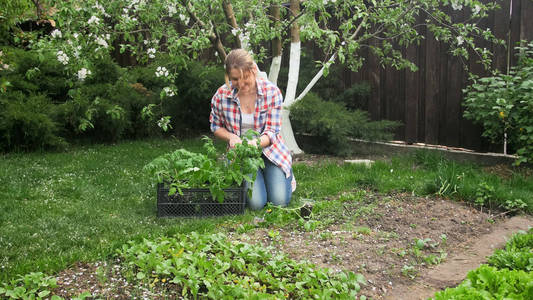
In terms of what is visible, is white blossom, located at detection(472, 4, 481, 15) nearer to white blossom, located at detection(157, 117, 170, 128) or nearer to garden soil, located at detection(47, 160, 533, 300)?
garden soil, located at detection(47, 160, 533, 300)

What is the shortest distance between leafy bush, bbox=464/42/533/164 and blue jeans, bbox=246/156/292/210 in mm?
2260

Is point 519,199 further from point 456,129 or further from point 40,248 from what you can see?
point 40,248

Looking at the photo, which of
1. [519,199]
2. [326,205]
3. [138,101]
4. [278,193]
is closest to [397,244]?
[326,205]

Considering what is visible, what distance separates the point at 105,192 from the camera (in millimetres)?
4707

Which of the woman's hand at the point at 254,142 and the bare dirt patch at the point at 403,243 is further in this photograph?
the woman's hand at the point at 254,142

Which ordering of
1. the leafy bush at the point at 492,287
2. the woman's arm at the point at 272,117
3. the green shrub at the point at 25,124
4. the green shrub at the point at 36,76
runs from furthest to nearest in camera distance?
1. the green shrub at the point at 36,76
2. the green shrub at the point at 25,124
3. the woman's arm at the point at 272,117
4. the leafy bush at the point at 492,287

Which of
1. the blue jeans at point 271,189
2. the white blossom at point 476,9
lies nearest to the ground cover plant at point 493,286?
the blue jeans at point 271,189

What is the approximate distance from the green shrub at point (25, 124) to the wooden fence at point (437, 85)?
167 inches

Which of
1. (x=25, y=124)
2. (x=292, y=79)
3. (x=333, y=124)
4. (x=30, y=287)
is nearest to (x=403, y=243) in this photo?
(x=30, y=287)

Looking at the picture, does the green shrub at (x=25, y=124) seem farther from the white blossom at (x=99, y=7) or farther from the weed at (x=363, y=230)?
the weed at (x=363, y=230)

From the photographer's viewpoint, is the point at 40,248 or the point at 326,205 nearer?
the point at 40,248

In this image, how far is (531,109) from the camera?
500 cm

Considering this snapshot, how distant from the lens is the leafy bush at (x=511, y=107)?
5.07 m

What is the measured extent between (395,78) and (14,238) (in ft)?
17.0
